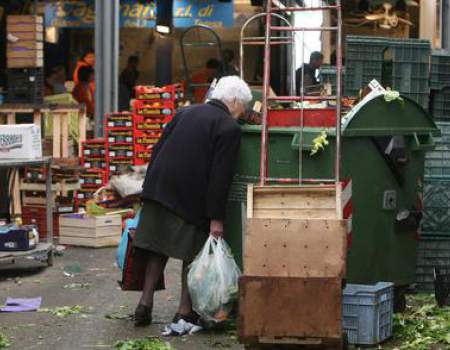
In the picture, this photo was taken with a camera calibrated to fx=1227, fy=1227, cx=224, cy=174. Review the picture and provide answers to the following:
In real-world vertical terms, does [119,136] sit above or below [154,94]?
below

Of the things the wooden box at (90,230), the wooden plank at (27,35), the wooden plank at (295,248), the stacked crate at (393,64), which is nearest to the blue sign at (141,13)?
the wooden plank at (27,35)

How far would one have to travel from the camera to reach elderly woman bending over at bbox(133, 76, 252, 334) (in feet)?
27.6

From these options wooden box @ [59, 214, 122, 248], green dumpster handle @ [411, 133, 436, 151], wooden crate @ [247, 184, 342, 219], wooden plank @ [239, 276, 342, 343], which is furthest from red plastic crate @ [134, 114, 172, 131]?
wooden plank @ [239, 276, 342, 343]

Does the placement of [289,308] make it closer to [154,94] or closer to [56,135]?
[154,94]

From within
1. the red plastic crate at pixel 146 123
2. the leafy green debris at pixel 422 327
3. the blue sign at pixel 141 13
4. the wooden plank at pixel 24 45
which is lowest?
the leafy green debris at pixel 422 327

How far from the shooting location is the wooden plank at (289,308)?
7328 mm

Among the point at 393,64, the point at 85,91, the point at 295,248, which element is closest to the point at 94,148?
the point at 85,91

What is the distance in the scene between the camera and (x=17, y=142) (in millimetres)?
11414

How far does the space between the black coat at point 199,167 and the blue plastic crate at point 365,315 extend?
107cm

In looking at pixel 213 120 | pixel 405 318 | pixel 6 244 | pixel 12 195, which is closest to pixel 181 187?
pixel 213 120

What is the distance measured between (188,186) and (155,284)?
0.77 m

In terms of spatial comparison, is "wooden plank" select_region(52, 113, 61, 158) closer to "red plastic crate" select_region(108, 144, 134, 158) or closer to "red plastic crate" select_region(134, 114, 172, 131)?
"red plastic crate" select_region(108, 144, 134, 158)

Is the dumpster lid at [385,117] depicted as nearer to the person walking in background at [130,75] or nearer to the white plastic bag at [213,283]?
the white plastic bag at [213,283]

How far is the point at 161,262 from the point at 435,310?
6.97 feet
